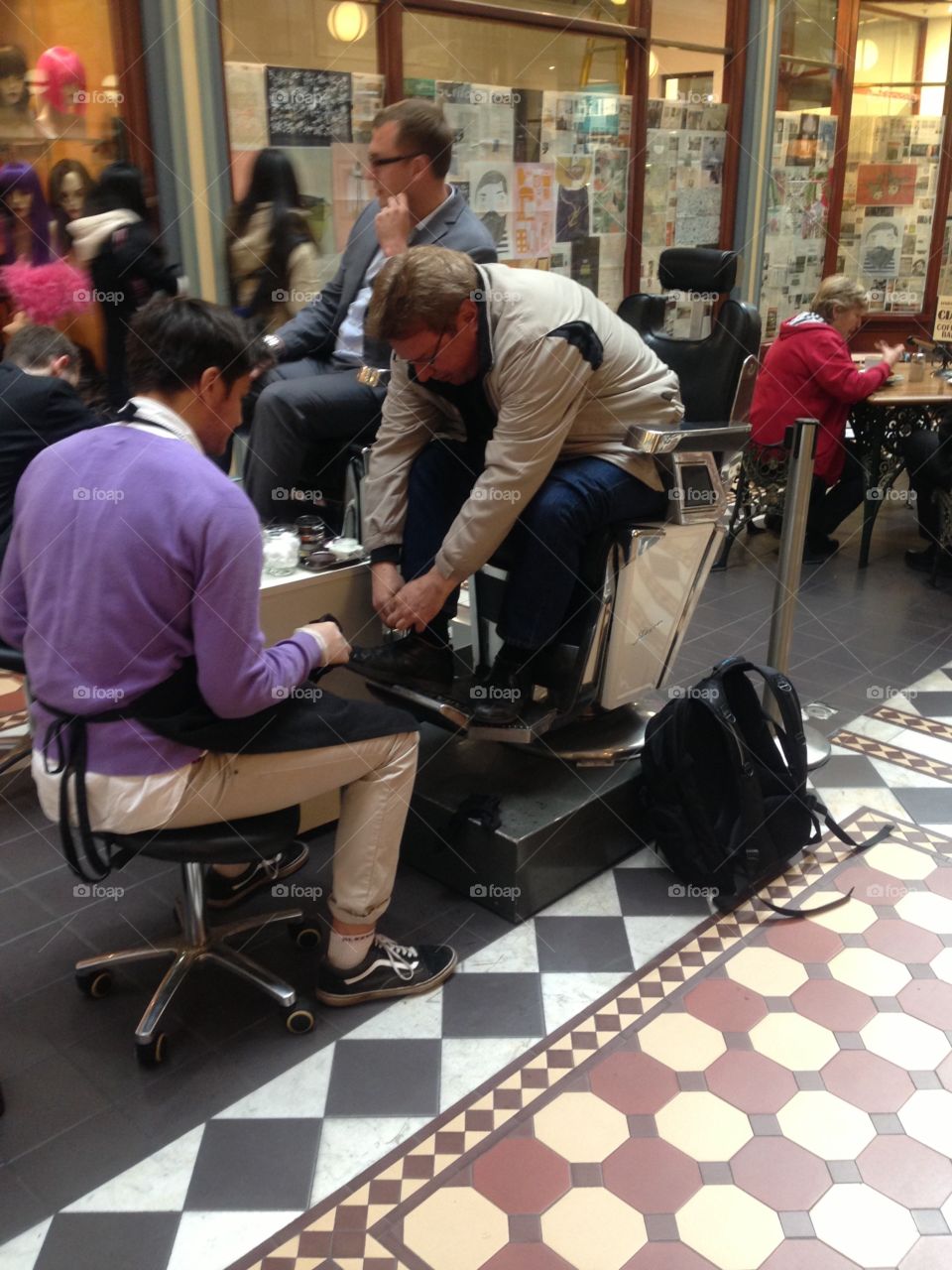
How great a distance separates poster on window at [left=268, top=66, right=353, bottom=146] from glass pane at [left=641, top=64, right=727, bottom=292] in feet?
6.60

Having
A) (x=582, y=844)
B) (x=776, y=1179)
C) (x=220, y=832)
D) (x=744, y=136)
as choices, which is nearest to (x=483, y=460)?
(x=582, y=844)

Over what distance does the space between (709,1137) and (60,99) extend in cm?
345

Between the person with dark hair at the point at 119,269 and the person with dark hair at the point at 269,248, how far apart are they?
361 millimetres

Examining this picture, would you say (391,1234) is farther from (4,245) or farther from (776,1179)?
(4,245)

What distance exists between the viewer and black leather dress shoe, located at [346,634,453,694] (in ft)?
8.65

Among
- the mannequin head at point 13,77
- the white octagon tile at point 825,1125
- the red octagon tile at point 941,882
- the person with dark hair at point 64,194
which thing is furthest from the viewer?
the person with dark hair at point 64,194

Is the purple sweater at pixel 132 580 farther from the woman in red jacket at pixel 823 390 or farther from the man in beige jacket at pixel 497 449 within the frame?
the woman in red jacket at pixel 823 390

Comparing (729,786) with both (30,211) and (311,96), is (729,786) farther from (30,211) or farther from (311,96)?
(311,96)

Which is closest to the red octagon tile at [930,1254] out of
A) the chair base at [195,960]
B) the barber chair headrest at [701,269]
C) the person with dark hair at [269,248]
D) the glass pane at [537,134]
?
the chair base at [195,960]

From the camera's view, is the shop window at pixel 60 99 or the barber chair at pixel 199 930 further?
the shop window at pixel 60 99

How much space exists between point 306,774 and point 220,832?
178 millimetres

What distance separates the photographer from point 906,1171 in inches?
72.1

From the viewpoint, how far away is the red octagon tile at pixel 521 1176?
5.82 ft

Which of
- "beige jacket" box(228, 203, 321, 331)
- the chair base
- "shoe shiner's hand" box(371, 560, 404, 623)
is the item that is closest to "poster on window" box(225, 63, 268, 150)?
"beige jacket" box(228, 203, 321, 331)
